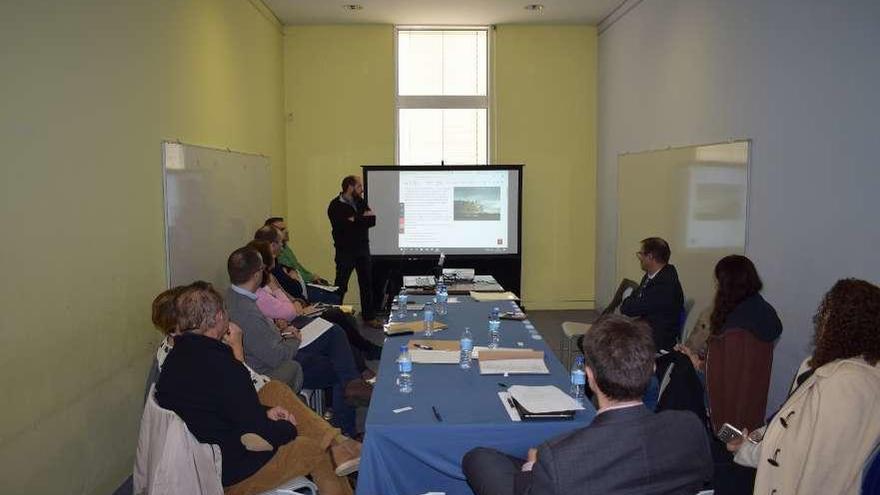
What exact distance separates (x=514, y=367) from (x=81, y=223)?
7.32 ft

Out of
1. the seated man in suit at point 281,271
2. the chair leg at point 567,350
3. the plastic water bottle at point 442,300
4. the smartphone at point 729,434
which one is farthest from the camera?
the seated man in suit at point 281,271

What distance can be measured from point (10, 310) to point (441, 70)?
657 cm

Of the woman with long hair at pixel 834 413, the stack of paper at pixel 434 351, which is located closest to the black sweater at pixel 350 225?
the stack of paper at pixel 434 351

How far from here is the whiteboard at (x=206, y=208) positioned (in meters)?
4.62

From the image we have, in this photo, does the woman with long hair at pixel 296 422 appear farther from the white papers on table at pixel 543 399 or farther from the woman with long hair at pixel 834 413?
the woman with long hair at pixel 834 413

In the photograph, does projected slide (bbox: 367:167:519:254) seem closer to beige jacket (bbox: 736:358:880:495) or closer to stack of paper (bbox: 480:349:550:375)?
stack of paper (bbox: 480:349:550:375)

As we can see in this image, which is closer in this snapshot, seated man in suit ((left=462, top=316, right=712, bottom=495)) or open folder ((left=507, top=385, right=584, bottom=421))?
seated man in suit ((left=462, top=316, right=712, bottom=495))

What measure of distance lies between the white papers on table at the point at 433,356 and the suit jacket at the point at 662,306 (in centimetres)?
160

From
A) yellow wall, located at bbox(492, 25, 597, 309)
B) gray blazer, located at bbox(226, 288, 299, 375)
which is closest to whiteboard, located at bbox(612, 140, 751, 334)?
yellow wall, located at bbox(492, 25, 597, 309)

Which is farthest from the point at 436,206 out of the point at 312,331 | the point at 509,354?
the point at 509,354

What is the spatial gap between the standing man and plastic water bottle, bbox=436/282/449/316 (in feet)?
7.53

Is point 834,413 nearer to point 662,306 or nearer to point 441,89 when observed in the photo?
point 662,306

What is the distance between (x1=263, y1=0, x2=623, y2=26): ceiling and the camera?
24.1 feet

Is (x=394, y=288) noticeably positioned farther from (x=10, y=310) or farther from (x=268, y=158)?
(x=10, y=310)
